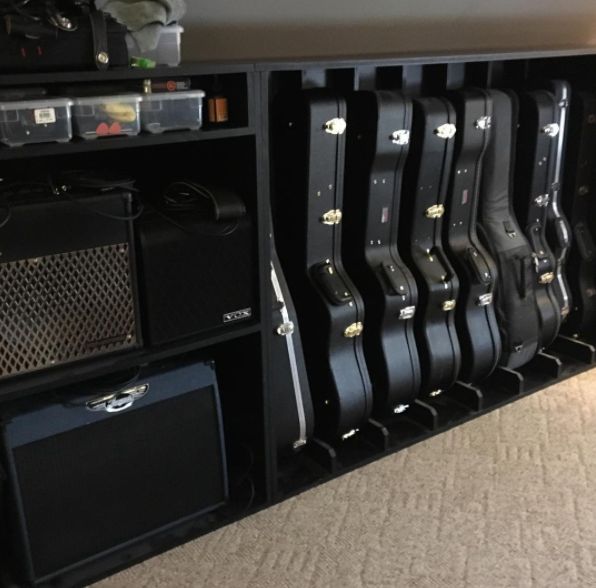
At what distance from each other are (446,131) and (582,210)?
808 millimetres

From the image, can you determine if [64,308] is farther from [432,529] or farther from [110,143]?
[432,529]

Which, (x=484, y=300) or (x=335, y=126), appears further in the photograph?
(x=484, y=300)

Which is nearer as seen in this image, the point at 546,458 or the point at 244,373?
the point at 244,373

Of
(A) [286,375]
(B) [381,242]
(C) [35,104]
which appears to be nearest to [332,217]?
(B) [381,242]

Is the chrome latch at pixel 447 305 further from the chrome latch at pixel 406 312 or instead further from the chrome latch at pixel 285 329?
the chrome latch at pixel 285 329

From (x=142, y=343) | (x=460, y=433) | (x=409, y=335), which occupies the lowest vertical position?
(x=460, y=433)

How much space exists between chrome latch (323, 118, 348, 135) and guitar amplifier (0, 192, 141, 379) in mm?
587

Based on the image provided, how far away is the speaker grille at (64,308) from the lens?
149 centimetres

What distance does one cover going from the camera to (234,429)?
6.72 ft

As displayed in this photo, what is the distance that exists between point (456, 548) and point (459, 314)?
786 mm

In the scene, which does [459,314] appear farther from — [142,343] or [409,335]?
[142,343]

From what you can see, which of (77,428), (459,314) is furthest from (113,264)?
(459,314)

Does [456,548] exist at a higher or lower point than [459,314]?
lower

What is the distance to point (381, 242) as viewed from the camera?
2.15 meters
